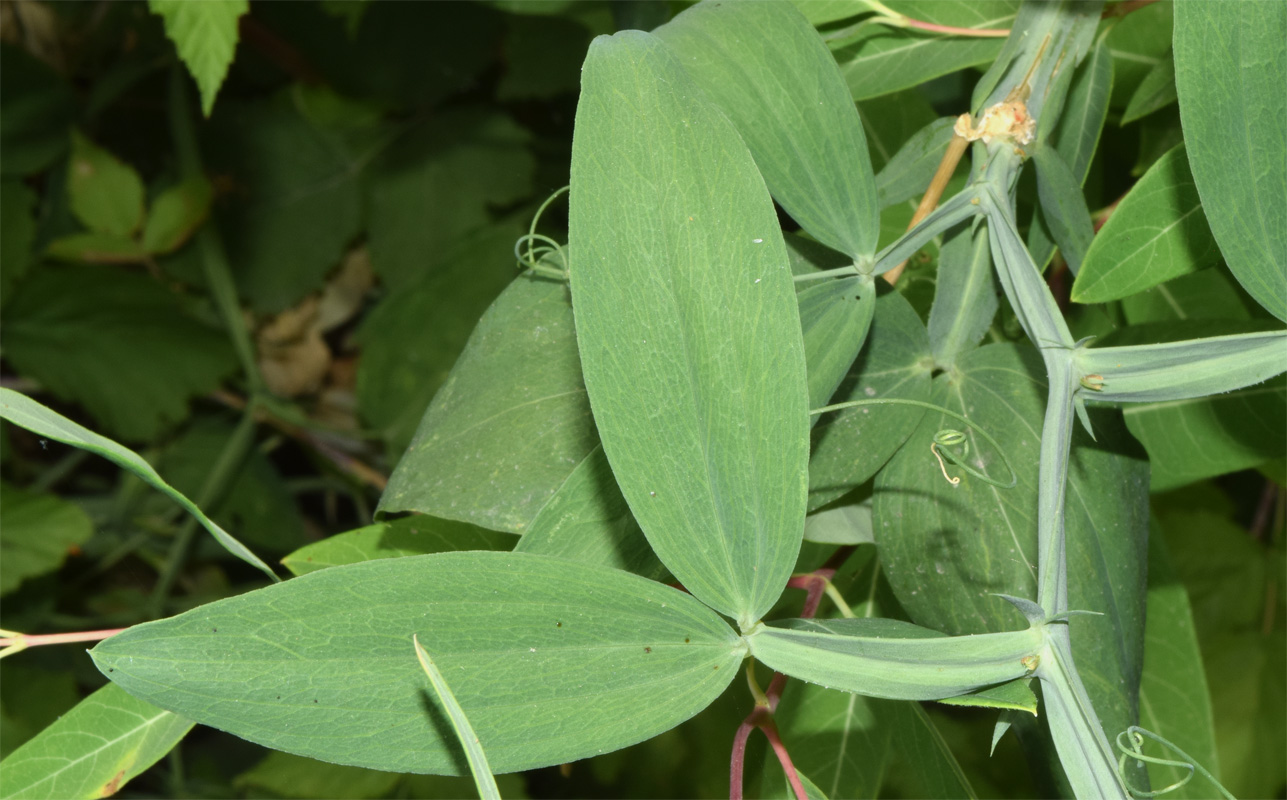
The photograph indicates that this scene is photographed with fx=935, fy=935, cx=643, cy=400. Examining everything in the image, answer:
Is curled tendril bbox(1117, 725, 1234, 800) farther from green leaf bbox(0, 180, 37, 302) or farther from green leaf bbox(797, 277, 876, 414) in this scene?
green leaf bbox(0, 180, 37, 302)

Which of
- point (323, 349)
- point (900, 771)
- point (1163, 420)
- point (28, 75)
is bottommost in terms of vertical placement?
point (900, 771)

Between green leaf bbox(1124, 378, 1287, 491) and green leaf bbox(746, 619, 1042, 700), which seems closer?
green leaf bbox(746, 619, 1042, 700)

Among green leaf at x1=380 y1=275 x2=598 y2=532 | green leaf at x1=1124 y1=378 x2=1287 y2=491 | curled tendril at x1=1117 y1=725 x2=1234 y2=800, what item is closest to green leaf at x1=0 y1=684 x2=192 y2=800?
green leaf at x1=380 y1=275 x2=598 y2=532

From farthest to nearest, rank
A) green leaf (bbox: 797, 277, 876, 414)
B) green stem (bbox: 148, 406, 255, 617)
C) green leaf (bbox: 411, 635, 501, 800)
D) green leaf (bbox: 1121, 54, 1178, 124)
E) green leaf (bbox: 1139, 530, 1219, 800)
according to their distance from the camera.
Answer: green stem (bbox: 148, 406, 255, 617) < green leaf (bbox: 1139, 530, 1219, 800) < green leaf (bbox: 1121, 54, 1178, 124) < green leaf (bbox: 797, 277, 876, 414) < green leaf (bbox: 411, 635, 501, 800)

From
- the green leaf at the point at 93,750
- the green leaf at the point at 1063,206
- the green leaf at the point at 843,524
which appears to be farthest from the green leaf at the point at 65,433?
the green leaf at the point at 1063,206

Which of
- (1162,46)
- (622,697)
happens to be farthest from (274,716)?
(1162,46)

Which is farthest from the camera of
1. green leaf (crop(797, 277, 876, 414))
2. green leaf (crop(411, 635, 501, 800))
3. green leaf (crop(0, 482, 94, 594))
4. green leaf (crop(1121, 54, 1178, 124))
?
green leaf (crop(0, 482, 94, 594))

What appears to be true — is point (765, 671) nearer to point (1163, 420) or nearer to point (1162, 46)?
point (1163, 420)

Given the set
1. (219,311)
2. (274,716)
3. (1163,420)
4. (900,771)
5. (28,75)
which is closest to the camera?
(274,716)

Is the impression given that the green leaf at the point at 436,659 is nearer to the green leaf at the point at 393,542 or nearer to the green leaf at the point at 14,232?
the green leaf at the point at 393,542
